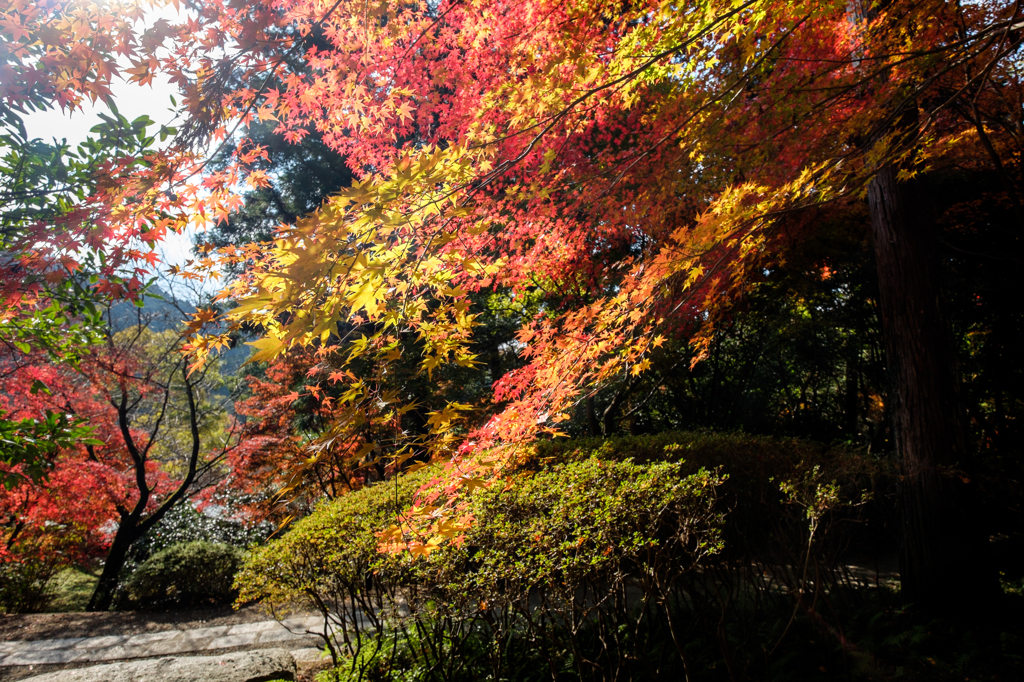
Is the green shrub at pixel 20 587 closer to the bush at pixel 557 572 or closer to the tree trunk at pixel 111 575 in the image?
the tree trunk at pixel 111 575

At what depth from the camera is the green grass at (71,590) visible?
8174 millimetres

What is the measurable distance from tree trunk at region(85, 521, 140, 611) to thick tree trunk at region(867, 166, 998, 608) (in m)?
10.1

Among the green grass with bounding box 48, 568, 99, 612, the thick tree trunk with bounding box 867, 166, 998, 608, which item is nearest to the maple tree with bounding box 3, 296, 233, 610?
the green grass with bounding box 48, 568, 99, 612

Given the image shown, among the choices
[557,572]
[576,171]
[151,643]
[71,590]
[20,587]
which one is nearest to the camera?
[557,572]

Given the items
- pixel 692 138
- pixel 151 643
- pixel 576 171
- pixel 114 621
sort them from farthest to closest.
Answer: pixel 114 621, pixel 576 171, pixel 151 643, pixel 692 138

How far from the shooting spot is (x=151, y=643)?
5.51 meters

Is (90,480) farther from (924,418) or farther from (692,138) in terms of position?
(924,418)

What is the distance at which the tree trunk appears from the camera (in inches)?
297

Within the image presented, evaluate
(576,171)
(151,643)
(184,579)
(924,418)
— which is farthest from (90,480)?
(924,418)

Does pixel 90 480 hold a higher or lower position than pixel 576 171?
lower

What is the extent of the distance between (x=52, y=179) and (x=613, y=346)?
158 inches

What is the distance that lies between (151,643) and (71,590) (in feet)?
18.1

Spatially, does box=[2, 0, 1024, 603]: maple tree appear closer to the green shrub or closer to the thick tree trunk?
the thick tree trunk

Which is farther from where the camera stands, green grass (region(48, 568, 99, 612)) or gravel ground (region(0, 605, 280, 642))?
green grass (region(48, 568, 99, 612))
